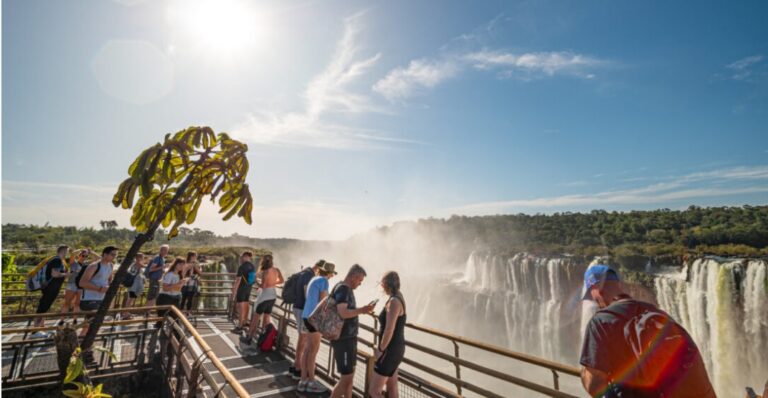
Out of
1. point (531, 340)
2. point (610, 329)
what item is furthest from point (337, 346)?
point (531, 340)

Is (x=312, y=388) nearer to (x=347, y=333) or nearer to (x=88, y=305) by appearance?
(x=347, y=333)

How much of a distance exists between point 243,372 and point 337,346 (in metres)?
2.95

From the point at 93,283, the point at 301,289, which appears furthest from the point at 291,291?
the point at 93,283

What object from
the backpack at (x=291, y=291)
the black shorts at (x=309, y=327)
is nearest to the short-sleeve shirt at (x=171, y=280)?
the backpack at (x=291, y=291)

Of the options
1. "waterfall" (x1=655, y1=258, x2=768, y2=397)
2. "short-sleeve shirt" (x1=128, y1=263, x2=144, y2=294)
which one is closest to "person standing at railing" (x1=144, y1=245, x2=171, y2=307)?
"short-sleeve shirt" (x1=128, y1=263, x2=144, y2=294)

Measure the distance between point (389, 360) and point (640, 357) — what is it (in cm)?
264

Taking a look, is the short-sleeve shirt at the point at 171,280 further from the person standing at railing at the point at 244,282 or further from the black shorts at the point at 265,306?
the black shorts at the point at 265,306

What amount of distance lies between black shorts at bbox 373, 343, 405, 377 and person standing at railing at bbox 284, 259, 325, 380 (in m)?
1.73

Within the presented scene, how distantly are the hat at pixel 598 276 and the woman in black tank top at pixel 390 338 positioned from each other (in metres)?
1.85

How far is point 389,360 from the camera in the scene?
3725 mm

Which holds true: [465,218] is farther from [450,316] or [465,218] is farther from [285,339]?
[285,339]

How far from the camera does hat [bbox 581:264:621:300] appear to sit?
2.34m

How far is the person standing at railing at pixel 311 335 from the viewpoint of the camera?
4.82m

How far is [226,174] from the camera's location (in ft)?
11.3
